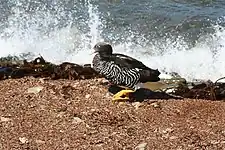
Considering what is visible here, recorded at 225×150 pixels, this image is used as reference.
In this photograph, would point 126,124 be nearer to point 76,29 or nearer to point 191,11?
point 76,29

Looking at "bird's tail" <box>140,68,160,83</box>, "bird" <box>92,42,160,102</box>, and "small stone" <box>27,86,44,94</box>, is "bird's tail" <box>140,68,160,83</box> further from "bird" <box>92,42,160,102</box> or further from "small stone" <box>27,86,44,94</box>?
"small stone" <box>27,86,44,94</box>

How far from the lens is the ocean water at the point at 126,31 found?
28.2ft

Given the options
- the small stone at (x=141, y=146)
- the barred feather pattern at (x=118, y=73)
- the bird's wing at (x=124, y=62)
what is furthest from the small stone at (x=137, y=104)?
the small stone at (x=141, y=146)

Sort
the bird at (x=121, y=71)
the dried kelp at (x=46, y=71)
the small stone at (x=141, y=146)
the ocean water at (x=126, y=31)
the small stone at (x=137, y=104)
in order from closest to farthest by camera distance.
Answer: the small stone at (x=141, y=146) < the small stone at (x=137, y=104) < the bird at (x=121, y=71) < the dried kelp at (x=46, y=71) < the ocean water at (x=126, y=31)

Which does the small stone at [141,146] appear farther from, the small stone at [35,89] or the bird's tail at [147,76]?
the small stone at [35,89]

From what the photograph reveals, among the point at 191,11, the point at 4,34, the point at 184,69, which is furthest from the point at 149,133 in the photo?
the point at 191,11

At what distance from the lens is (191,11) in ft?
35.1

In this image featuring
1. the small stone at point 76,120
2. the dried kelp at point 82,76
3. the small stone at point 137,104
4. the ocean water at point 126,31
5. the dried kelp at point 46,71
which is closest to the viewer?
the small stone at point 76,120

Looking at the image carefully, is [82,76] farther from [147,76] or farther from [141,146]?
[141,146]

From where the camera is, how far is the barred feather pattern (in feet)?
17.9

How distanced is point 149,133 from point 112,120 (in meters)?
0.36

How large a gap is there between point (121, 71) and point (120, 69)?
0.02 meters

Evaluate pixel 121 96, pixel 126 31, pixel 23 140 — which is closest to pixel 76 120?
pixel 23 140

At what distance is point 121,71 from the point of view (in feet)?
17.9
